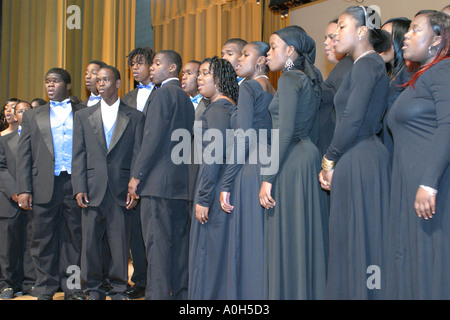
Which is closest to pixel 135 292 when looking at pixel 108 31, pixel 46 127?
pixel 46 127

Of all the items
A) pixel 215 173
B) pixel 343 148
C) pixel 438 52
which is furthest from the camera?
pixel 215 173

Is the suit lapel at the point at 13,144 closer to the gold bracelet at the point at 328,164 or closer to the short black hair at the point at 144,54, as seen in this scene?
the short black hair at the point at 144,54

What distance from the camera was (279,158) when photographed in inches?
108

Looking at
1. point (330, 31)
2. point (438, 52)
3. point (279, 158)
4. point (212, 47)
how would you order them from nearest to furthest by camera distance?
point (438, 52) < point (279, 158) < point (330, 31) < point (212, 47)

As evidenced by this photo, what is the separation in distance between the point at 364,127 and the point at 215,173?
3.10 feet

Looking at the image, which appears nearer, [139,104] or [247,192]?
[247,192]

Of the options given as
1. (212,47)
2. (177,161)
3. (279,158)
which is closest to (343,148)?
(279,158)

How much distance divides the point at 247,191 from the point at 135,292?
62.2 inches

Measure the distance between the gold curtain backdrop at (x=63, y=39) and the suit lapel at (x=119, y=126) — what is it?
338 cm

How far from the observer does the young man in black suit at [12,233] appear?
171 inches

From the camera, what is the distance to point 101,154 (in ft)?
12.2

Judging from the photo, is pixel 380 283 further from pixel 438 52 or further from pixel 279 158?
pixel 438 52

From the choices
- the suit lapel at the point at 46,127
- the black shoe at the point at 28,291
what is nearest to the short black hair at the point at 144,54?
the suit lapel at the point at 46,127

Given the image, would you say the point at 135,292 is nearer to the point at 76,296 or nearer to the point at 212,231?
the point at 76,296
